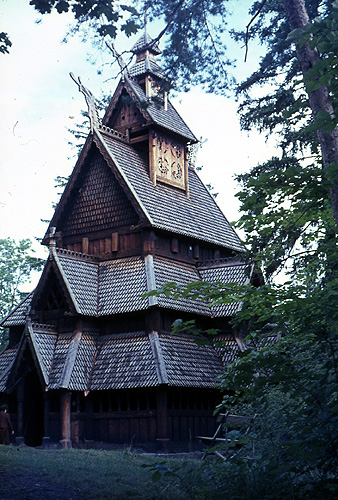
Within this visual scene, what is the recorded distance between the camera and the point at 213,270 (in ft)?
76.2

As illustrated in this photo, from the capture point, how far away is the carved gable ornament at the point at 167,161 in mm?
23859

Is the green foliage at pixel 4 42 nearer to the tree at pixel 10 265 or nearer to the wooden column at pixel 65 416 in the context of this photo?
the wooden column at pixel 65 416

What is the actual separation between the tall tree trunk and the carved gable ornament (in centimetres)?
1432

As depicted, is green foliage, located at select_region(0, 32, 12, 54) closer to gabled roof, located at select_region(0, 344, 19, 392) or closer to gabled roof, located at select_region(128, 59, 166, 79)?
gabled roof, located at select_region(0, 344, 19, 392)

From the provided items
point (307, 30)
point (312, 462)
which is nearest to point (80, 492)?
point (312, 462)

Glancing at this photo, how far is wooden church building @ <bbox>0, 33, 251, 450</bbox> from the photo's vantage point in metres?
18.8

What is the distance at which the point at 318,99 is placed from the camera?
9.02m

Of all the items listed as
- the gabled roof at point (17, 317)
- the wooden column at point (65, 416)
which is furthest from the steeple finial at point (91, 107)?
the wooden column at point (65, 416)

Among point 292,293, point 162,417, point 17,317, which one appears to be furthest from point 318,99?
point 17,317

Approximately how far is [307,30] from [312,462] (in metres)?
4.88

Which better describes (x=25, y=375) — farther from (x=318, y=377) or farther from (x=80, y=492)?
(x=318, y=377)

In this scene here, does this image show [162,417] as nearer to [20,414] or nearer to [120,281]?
[20,414]

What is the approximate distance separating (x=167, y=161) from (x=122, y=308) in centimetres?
756

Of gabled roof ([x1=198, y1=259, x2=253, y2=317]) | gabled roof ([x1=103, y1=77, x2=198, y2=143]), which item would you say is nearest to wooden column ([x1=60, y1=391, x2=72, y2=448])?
gabled roof ([x1=198, y1=259, x2=253, y2=317])
